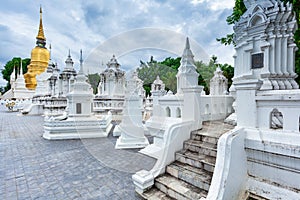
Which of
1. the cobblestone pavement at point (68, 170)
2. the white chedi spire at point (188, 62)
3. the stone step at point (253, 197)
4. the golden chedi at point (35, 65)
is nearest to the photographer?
the stone step at point (253, 197)

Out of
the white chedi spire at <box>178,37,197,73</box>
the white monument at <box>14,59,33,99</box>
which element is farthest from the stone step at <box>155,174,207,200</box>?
the white monument at <box>14,59,33,99</box>

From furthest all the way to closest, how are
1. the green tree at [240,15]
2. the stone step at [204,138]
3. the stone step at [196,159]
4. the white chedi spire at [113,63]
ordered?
the white chedi spire at [113,63]
the green tree at [240,15]
the stone step at [204,138]
the stone step at [196,159]

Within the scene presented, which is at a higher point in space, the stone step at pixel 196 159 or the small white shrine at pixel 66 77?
the small white shrine at pixel 66 77

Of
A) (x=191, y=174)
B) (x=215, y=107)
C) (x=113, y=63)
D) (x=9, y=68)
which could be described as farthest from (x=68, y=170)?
(x=9, y=68)

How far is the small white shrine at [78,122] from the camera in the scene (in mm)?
Result: 8919

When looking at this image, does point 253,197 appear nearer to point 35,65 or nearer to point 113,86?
point 113,86

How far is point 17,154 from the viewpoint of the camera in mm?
6258

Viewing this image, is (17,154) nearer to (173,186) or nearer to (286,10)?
(173,186)

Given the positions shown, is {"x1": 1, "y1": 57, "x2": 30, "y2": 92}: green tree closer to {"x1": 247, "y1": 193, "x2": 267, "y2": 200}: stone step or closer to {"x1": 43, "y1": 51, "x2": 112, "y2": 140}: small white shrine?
{"x1": 43, "y1": 51, "x2": 112, "y2": 140}: small white shrine

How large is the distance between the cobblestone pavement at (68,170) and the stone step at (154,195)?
24 cm

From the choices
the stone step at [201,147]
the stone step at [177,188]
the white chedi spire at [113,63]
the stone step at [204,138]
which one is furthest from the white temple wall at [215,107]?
the white chedi spire at [113,63]

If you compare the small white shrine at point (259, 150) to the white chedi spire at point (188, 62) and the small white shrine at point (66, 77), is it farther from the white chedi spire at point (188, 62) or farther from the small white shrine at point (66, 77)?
the small white shrine at point (66, 77)

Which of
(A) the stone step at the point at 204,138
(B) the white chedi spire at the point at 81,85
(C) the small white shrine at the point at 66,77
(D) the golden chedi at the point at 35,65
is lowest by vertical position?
(A) the stone step at the point at 204,138

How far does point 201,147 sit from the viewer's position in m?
3.81
